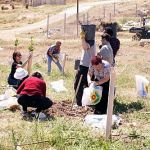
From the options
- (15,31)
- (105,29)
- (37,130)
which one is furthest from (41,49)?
(37,130)

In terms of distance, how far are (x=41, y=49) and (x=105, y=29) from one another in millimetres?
16003

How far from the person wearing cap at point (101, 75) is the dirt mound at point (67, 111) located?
370mm

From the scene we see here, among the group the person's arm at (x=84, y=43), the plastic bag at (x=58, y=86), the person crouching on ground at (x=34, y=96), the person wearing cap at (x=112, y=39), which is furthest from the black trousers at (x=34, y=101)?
the plastic bag at (x=58, y=86)

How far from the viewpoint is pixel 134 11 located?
47.5 m

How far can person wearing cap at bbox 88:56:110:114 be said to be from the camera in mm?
9109

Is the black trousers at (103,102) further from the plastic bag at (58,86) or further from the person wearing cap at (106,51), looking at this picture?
the plastic bag at (58,86)

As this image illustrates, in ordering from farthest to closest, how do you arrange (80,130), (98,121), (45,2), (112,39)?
(45,2) → (112,39) → (98,121) → (80,130)

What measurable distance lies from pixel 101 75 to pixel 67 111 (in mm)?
1122

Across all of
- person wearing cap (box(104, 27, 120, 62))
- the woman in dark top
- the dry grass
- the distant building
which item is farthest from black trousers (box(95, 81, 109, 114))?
the distant building

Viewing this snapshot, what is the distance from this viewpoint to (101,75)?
941 cm

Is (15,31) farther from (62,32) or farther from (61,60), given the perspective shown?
(61,60)

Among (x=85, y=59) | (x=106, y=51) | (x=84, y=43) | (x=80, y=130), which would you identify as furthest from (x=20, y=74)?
(x=80, y=130)

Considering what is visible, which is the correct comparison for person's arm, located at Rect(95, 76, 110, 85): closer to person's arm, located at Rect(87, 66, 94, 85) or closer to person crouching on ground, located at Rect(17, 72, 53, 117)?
person's arm, located at Rect(87, 66, 94, 85)

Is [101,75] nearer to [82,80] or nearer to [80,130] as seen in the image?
[82,80]
